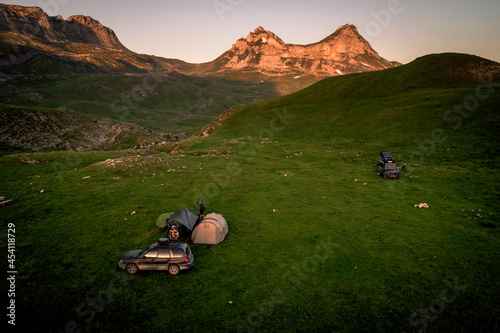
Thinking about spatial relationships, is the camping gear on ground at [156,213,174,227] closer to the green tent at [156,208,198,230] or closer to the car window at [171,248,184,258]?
the green tent at [156,208,198,230]

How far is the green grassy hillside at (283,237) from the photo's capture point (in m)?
13.1

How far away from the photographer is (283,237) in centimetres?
2091

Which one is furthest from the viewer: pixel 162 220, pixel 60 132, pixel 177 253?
pixel 60 132

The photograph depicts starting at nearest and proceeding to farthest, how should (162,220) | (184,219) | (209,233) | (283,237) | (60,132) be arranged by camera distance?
1. (209,233)
2. (283,237)
3. (184,219)
4. (162,220)
5. (60,132)

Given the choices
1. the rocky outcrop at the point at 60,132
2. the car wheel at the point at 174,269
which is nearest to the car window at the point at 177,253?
the car wheel at the point at 174,269

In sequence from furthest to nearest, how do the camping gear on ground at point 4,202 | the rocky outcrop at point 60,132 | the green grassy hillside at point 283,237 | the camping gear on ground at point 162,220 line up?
the rocky outcrop at point 60,132 → the camping gear on ground at point 4,202 → the camping gear on ground at point 162,220 → the green grassy hillside at point 283,237

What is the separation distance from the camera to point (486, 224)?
21.4 meters

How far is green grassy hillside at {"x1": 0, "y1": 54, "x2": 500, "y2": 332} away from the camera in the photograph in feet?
43.1

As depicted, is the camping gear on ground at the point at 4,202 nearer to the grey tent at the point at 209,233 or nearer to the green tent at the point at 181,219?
the green tent at the point at 181,219

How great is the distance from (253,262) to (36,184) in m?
35.9

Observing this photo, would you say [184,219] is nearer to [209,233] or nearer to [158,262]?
[209,233]

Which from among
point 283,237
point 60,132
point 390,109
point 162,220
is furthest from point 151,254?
point 60,132

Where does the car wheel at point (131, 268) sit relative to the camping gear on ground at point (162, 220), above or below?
below

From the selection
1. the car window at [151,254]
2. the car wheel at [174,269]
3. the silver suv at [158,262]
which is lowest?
the car wheel at [174,269]
